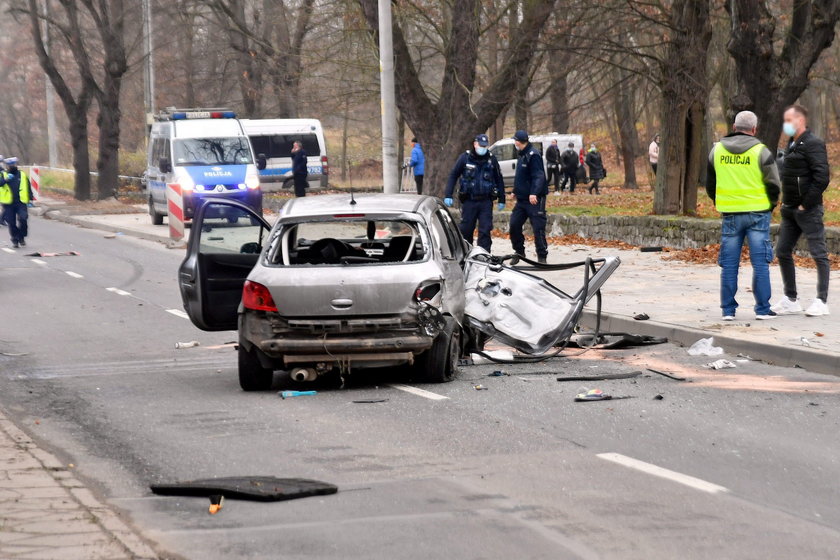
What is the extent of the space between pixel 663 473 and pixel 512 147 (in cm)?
3857

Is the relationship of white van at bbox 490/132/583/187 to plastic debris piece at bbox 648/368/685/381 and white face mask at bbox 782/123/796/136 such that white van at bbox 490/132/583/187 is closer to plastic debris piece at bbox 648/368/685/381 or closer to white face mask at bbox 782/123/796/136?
white face mask at bbox 782/123/796/136

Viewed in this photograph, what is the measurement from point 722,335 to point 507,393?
2.85 meters

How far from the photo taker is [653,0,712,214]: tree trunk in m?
23.5

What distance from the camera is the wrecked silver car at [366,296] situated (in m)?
9.44

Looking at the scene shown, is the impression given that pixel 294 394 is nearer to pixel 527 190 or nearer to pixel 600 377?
pixel 600 377

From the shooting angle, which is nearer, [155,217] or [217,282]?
[217,282]

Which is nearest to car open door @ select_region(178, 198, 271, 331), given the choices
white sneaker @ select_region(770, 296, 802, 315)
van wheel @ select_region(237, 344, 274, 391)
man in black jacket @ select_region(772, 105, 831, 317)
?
van wheel @ select_region(237, 344, 274, 391)

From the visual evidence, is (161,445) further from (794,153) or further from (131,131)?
(131,131)

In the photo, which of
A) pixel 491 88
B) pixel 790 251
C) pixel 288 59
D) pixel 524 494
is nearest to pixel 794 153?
pixel 790 251

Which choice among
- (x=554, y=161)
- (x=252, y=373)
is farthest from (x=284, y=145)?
(x=252, y=373)

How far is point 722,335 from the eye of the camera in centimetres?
1145

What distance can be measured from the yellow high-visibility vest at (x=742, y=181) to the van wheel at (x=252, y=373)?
16.4 feet

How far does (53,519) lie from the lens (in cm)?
580

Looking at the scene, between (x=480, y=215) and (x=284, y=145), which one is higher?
(x=284, y=145)
